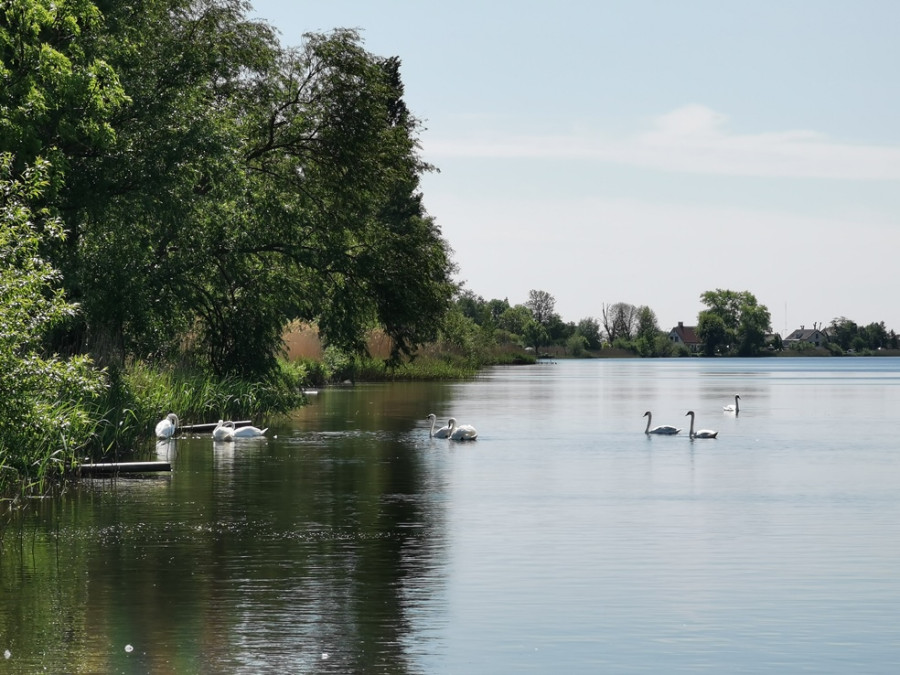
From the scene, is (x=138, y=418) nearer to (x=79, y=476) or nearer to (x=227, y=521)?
(x=79, y=476)

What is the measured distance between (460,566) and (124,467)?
12422 mm

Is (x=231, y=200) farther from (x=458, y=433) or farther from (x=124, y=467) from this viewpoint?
(x=124, y=467)

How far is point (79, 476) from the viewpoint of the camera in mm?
25938

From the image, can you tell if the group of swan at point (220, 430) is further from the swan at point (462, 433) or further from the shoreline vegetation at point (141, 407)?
the swan at point (462, 433)

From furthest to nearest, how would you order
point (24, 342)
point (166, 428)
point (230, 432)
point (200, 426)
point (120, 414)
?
point (200, 426)
point (230, 432)
point (166, 428)
point (120, 414)
point (24, 342)

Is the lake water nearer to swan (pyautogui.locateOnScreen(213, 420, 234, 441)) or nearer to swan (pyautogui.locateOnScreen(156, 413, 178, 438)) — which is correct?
swan (pyautogui.locateOnScreen(156, 413, 178, 438))

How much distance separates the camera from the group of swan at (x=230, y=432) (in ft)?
120

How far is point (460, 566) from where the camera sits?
1702 cm

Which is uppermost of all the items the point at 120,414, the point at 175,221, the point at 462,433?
the point at 175,221

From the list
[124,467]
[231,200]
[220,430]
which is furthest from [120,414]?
[231,200]

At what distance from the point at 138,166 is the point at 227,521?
15.2m

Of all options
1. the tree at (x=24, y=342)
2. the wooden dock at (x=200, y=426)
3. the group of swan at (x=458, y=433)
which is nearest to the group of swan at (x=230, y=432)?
the wooden dock at (x=200, y=426)

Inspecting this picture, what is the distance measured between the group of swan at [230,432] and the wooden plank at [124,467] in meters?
8.04

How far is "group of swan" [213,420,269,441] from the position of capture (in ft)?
120
